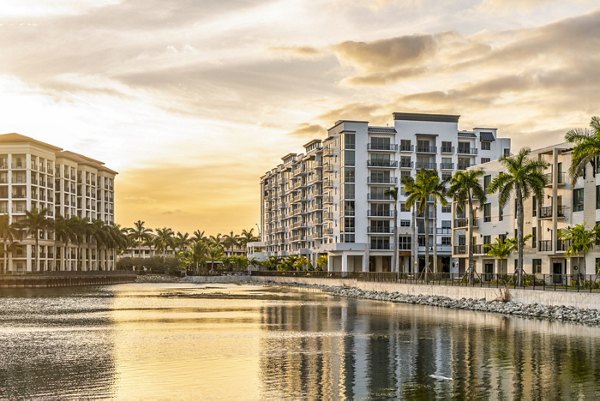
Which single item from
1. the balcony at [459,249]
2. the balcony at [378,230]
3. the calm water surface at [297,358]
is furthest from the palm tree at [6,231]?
the calm water surface at [297,358]

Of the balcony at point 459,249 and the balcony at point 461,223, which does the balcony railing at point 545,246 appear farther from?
the balcony at point 459,249

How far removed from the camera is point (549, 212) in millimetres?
A: 80250

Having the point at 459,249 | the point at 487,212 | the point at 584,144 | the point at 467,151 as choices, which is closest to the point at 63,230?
the point at 467,151

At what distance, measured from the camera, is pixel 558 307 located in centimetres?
5819

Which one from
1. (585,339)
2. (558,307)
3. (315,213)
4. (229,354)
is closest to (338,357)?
(229,354)

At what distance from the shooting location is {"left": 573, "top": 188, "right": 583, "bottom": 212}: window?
76062 mm

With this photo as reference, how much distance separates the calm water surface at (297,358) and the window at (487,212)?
34.1m

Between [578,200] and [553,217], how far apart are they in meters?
3.56

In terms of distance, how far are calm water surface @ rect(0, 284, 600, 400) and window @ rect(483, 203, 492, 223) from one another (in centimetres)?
3414

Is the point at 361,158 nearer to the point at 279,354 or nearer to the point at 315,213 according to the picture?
the point at 315,213

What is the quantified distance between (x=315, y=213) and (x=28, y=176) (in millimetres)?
60104

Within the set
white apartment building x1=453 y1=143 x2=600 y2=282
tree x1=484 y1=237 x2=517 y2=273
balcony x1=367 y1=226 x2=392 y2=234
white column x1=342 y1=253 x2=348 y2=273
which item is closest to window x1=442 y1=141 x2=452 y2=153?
balcony x1=367 y1=226 x2=392 y2=234

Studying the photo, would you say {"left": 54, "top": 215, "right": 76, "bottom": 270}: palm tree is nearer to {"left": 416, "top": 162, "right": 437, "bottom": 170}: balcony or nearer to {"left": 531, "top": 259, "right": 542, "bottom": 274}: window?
{"left": 416, "top": 162, "right": 437, "bottom": 170}: balcony

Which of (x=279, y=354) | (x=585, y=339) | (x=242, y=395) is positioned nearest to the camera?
(x=242, y=395)
